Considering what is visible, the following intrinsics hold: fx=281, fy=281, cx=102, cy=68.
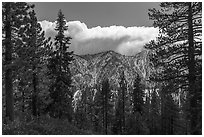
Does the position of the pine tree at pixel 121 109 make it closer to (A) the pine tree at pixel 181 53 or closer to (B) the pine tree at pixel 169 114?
(B) the pine tree at pixel 169 114

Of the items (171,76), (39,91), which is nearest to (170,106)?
(39,91)

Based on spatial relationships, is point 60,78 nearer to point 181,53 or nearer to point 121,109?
point 181,53

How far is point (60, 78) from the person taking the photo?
33.8m

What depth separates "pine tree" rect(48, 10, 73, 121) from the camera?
33688 millimetres

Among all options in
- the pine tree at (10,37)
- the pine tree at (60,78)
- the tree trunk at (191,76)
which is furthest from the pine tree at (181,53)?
the pine tree at (60,78)

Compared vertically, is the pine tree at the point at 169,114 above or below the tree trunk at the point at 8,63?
below

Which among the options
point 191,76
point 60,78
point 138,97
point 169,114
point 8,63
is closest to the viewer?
point 191,76

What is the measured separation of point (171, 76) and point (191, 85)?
1538mm

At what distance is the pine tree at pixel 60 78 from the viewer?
111ft

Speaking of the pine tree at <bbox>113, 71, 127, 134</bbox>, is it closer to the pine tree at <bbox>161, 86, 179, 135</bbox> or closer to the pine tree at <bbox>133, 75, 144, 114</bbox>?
the pine tree at <bbox>133, 75, 144, 114</bbox>

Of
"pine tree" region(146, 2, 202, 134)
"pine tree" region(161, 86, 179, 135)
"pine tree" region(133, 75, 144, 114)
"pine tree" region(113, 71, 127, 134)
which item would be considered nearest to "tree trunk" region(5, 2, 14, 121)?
"pine tree" region(146, 2, 202, 134)

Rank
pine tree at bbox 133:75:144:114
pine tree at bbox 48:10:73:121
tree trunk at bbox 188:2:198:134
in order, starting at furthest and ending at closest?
pine tree at bbox 133:75:144:114, pine tree at bbox 48:10:73:121, tree trunk at bbox 188:2:198:134

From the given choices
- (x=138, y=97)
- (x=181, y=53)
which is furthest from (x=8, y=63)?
(x=138, y=97)

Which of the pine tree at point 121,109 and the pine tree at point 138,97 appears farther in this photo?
the pine tree at point 138,97
